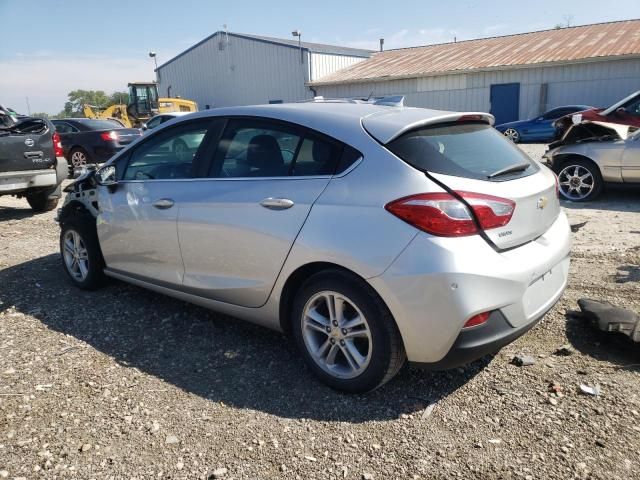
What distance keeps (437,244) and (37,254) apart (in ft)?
17.9

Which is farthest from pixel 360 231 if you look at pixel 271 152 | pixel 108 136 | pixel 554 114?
pixel 554 114

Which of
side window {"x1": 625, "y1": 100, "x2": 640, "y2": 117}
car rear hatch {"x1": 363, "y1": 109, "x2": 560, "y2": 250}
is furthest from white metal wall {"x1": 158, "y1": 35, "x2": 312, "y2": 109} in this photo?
car rear hatch {"x1": 363, "y1": 109, "x2": 560, "y2": 250}

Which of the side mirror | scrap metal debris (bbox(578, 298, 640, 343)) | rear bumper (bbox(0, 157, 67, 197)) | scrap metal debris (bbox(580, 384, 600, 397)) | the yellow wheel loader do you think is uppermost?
the yellow wheel loader

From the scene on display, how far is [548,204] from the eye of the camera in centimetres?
312

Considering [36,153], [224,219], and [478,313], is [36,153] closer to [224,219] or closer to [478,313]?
[224,219]

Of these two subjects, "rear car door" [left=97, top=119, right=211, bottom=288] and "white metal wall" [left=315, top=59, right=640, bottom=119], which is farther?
"white metal wall" [left=315, top=59, right=640, bottom=119]

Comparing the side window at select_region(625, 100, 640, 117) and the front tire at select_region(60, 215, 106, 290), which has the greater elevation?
the side window at select_region(625, 100, 640, 117)

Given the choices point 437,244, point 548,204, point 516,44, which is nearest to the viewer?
point 437,244

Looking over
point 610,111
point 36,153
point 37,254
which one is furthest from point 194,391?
point 610,111

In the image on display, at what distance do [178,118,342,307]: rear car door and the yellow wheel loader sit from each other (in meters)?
23.4

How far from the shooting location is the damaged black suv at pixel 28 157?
777cm

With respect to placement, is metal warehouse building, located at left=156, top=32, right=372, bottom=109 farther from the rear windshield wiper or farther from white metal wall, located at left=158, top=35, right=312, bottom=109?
the rear windshield wiper

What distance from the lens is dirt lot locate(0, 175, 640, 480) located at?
8.13 ft

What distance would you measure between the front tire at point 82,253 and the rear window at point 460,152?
10.1 ft
